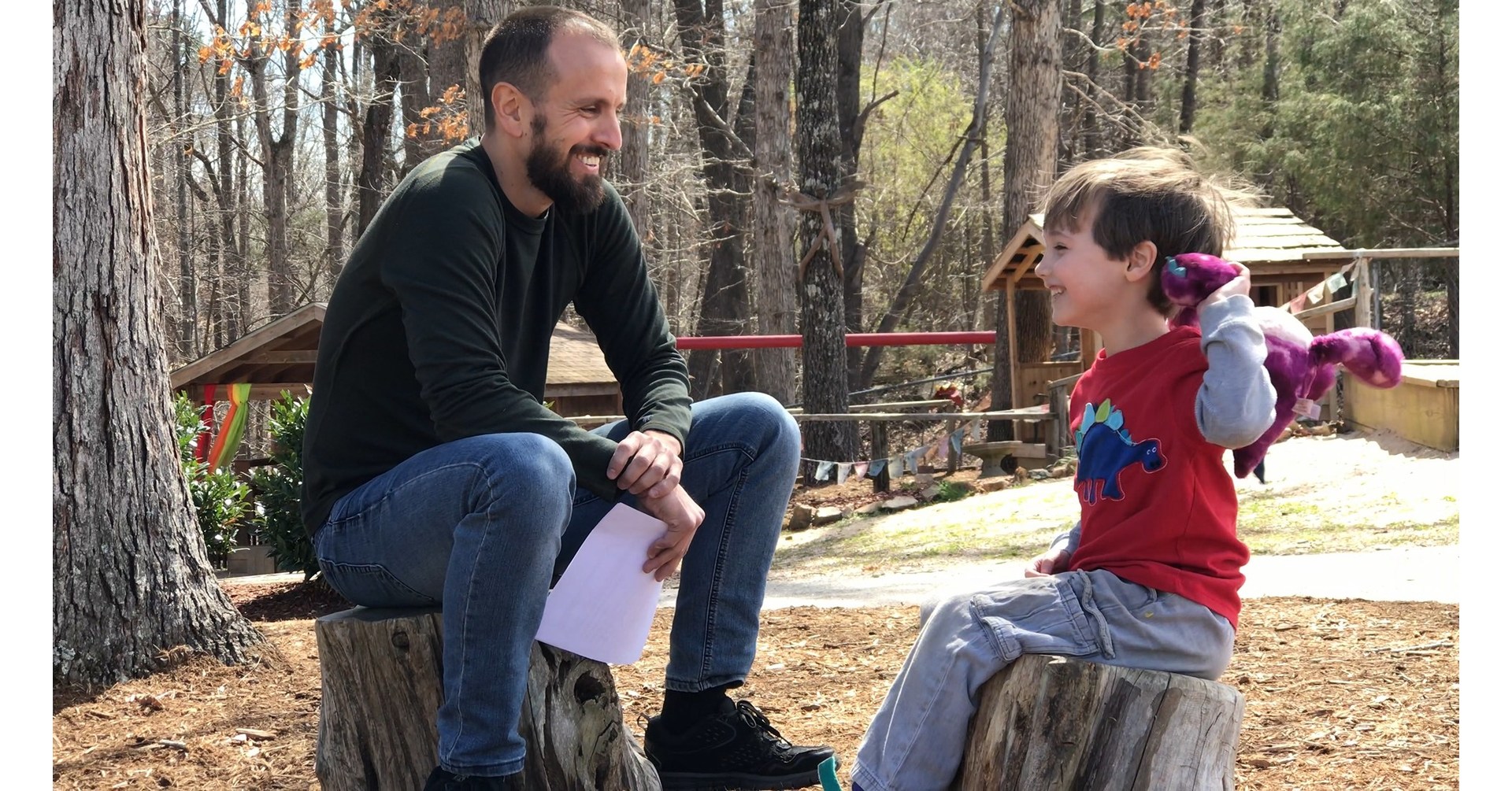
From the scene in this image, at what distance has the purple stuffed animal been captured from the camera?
240 cm

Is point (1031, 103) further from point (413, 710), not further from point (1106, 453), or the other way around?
point (413, 710)

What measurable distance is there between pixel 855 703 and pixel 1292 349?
1992 mm

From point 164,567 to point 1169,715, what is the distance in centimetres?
375

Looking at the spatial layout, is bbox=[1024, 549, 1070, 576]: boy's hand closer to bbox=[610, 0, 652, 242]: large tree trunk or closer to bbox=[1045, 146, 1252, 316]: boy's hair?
bbox=[1045, 146, 1252, 316]: boy's hair

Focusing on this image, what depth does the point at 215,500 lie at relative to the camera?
9711 mm

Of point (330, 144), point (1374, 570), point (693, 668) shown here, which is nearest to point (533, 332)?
point (693, 668)

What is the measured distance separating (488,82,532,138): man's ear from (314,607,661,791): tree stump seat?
1075 millimetres

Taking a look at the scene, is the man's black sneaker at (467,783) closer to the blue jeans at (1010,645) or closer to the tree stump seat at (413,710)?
the tree stump seat at (413,710)

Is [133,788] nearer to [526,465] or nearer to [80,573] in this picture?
[80,573]

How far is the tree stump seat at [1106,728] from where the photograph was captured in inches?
90.3

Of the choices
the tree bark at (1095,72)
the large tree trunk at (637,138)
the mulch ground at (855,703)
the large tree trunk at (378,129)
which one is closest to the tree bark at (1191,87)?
the tree bark at (1095,72)

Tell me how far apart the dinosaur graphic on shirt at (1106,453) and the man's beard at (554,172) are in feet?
4.00

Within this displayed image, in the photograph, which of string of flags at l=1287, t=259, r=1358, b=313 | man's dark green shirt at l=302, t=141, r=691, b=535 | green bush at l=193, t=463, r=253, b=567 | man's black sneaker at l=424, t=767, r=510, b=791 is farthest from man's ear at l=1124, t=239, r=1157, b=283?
string of flags at l=1287, t=259, r=1358, b=313

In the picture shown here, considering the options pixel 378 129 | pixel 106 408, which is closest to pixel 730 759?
pixel 106 408
